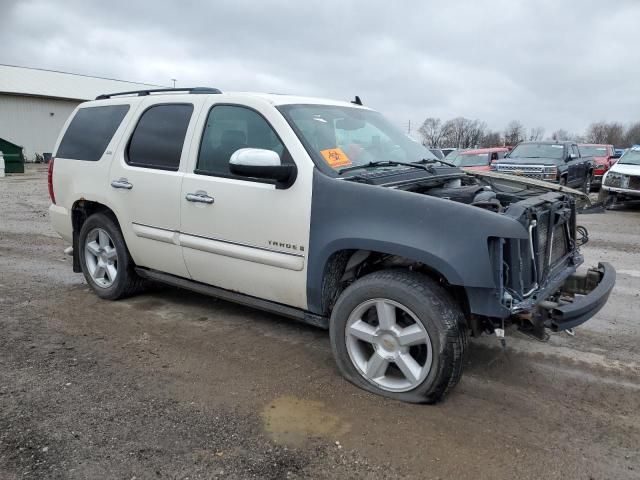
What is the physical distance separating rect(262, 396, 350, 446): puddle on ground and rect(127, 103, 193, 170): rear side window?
7.18 ft

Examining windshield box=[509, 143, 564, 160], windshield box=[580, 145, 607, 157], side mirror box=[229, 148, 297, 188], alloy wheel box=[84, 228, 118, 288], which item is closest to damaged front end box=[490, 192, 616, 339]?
side mirror box=[229, 148, 297, 188]

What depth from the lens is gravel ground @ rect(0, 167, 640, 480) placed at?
272cm

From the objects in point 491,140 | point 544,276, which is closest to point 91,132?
point 544,276

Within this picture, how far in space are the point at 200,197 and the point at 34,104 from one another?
42567 mm

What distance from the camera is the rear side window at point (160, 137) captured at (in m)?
4.45

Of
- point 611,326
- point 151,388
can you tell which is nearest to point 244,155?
point 151,388

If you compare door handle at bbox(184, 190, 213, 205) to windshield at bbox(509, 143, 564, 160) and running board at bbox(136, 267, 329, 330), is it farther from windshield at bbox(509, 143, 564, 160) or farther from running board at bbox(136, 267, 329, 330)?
windshield at bbox(509, 143, 564, 160)

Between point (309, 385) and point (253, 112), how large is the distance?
204 centimetres

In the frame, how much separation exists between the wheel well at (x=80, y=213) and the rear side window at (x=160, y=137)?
2.53 ft

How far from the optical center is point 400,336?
327cm

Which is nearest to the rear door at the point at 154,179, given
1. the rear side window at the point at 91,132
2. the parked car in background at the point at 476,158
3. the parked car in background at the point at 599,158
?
the rear side window at the point at 91,132

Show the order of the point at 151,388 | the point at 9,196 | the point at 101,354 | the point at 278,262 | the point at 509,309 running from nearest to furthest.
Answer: the point at 509,309 < the point at 151,388 < the point at 278,262 < the point at 101,354 < the point at 9,196

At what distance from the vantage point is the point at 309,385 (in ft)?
11.7

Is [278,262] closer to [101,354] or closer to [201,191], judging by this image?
[201,191]
